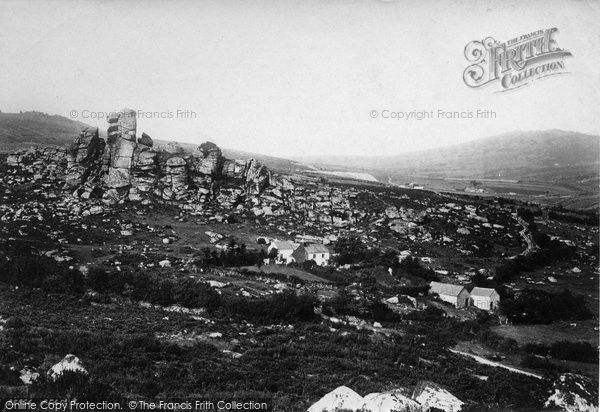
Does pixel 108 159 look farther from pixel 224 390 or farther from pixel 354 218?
pixel 224 390

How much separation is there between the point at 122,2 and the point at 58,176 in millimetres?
33345

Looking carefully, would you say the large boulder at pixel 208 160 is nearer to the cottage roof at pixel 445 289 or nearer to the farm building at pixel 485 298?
the cottage roof at pixel 445 289

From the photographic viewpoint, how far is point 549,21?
18125 mm

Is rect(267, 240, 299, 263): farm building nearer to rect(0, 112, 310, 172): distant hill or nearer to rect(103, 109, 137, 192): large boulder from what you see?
rect(103, 109, 137, 192): large boulder

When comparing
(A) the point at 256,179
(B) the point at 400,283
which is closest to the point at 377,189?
(A) the point at 256,179

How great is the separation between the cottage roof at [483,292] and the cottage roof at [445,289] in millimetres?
801

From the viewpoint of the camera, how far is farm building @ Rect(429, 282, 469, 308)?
2883cm

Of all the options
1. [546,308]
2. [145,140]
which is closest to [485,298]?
[546,308]

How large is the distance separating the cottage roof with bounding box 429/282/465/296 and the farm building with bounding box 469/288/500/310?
0.96m

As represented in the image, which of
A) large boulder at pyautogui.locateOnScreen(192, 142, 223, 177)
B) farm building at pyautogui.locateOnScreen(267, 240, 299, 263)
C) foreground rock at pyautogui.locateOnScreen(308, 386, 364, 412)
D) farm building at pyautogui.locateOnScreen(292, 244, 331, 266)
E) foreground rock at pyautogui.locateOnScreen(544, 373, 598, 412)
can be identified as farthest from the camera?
large boulder at pyautogui.locateOnScreen(192, 142, 223, 177)

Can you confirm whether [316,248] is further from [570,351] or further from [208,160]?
[570,351]

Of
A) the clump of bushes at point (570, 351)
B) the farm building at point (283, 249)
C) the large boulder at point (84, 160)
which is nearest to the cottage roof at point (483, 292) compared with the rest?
the clump of bushes at point (570, 351)

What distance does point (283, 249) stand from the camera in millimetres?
38438

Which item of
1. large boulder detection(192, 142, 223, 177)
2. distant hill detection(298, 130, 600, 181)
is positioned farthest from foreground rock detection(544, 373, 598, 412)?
large boulder detection(192, 142, 223, 177)
